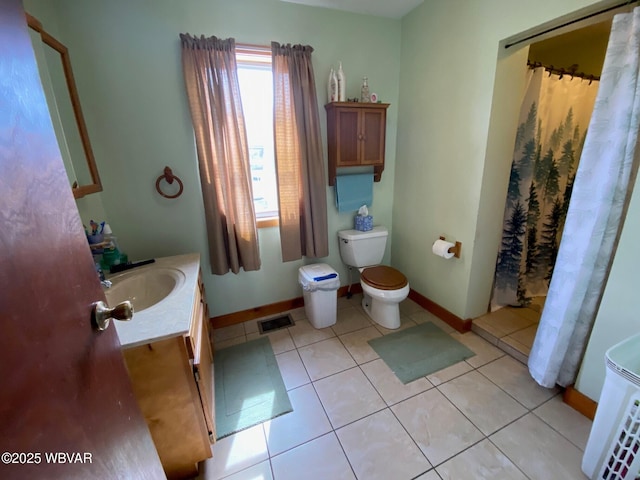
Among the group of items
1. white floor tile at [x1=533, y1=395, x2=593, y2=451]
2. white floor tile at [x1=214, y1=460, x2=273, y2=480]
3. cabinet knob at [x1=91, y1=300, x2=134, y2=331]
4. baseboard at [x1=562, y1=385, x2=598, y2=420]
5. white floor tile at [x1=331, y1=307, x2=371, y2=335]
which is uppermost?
cabinet knob at [x1=91, y1=300, x2=134, y2=331]

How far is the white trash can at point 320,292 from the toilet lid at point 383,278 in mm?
263

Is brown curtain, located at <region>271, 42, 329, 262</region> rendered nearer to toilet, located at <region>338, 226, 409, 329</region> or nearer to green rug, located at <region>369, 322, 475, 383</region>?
toilet, located at <region>338, 226, 409, 329</region>

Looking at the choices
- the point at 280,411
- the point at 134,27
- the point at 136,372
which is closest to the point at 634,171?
the point at 280,411

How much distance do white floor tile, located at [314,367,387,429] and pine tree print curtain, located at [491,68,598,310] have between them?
1377 millimetres

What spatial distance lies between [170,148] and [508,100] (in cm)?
226

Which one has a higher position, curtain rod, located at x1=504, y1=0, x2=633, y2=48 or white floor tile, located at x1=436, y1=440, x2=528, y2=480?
curtain rod, located at x1=504, y1=0, x2=633, y2=48

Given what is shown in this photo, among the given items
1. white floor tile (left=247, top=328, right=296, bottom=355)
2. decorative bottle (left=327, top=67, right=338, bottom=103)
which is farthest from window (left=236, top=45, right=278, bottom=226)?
white floor tile (left=247, top=328, right=296, bottom=355)

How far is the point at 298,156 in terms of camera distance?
6.74 feet

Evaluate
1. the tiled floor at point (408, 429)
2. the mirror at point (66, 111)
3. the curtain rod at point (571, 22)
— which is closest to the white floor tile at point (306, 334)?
the tiled floor at point (408, 429)

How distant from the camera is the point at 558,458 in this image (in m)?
1.25

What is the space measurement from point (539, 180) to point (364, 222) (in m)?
1.44

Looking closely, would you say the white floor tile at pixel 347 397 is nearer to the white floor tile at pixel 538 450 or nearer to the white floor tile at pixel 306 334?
the white floor tile at pixel 306 334

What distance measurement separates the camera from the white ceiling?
1903 mm

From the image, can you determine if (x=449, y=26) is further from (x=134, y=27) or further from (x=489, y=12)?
(x=134, y=27)
